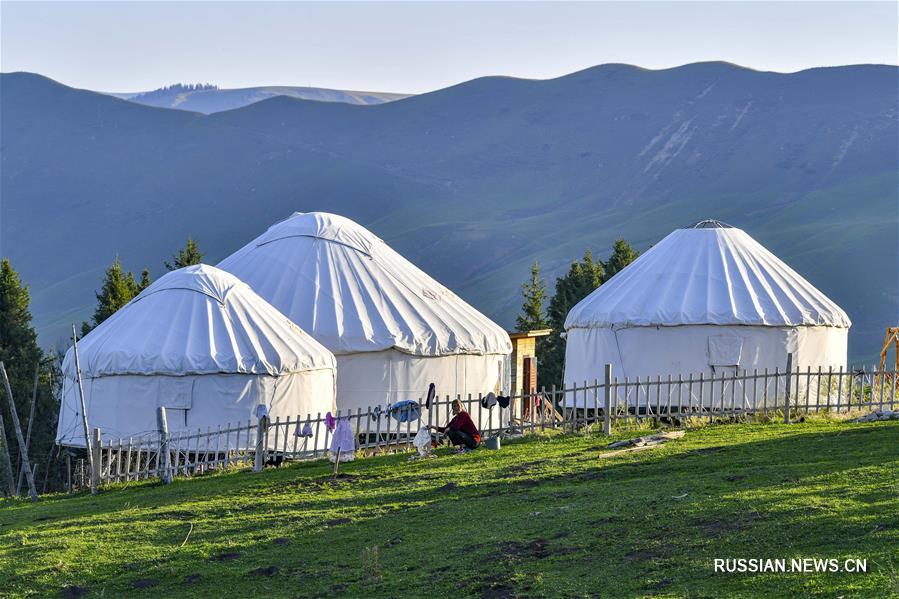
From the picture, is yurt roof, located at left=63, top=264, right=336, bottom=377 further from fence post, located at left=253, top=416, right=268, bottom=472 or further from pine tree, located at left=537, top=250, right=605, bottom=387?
pine tree, located at left=537, top=250, right=605, bottom=387

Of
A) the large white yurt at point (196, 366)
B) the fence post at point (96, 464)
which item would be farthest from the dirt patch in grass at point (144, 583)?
the large white yurt at point (196, 366)

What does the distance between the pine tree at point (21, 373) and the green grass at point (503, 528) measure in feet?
56.7

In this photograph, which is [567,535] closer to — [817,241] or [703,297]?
[703,297]

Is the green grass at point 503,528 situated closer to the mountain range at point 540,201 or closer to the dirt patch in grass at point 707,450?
the dirt patch in grass at point 707,450

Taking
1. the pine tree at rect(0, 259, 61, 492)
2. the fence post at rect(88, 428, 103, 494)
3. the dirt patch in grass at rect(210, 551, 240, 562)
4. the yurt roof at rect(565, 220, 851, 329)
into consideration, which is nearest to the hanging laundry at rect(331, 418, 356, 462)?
the fence post at rect(88, 428, 103, 494)

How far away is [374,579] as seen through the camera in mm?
11875

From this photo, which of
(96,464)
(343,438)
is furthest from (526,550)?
(96,464)

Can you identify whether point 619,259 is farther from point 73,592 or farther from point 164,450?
point 73,592

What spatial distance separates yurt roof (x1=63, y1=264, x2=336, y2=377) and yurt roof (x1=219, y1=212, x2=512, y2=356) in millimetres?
1886

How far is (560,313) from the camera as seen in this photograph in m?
47.4

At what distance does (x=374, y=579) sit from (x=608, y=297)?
17974mm

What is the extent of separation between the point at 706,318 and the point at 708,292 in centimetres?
78

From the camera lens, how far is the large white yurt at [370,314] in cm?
2670

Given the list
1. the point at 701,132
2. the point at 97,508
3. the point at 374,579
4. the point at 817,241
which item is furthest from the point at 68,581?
the point at 701,132
